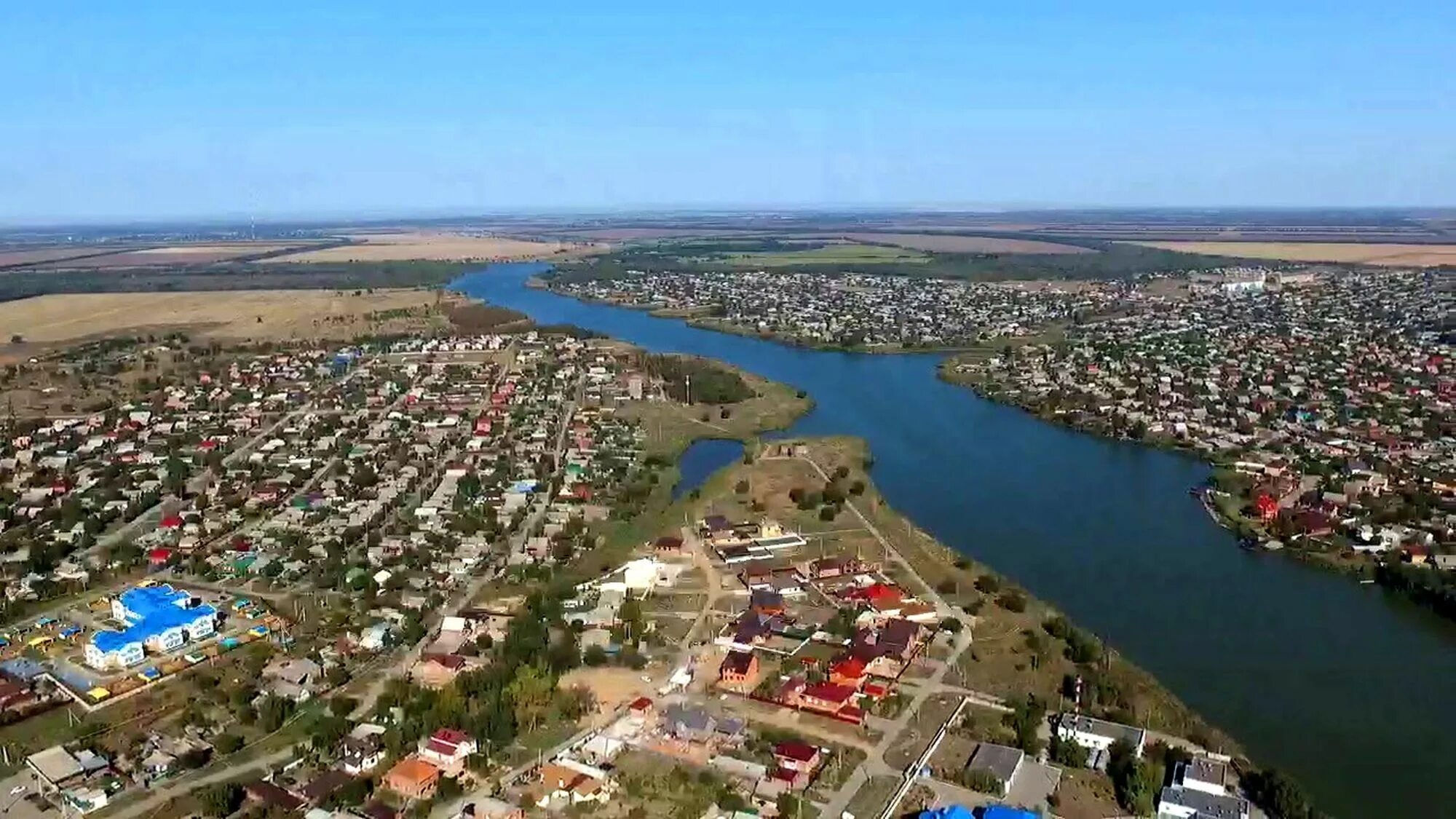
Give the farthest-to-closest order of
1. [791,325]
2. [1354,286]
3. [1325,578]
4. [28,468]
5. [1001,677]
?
1. [1354,286]
2. [791,325]
3. [28,468]
4. [1325,578]
5. [1001,677]

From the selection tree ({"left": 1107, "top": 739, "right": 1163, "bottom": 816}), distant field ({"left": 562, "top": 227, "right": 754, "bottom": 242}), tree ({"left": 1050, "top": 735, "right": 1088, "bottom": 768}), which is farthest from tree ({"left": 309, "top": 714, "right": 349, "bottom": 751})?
distant field ({"left": 562, "top": 227, "right": 754, "bottom": 242})

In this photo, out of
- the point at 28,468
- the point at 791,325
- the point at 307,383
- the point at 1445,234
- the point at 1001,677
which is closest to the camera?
the point at 1001,677

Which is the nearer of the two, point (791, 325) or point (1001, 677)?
point (1001, 677)

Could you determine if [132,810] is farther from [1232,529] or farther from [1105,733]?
[1232,529]

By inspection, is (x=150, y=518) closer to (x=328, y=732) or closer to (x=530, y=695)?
(x=328, y=732)

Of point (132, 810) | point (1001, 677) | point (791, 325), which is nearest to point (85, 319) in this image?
point (791, 325)

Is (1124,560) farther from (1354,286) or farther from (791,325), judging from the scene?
(1354,286)
